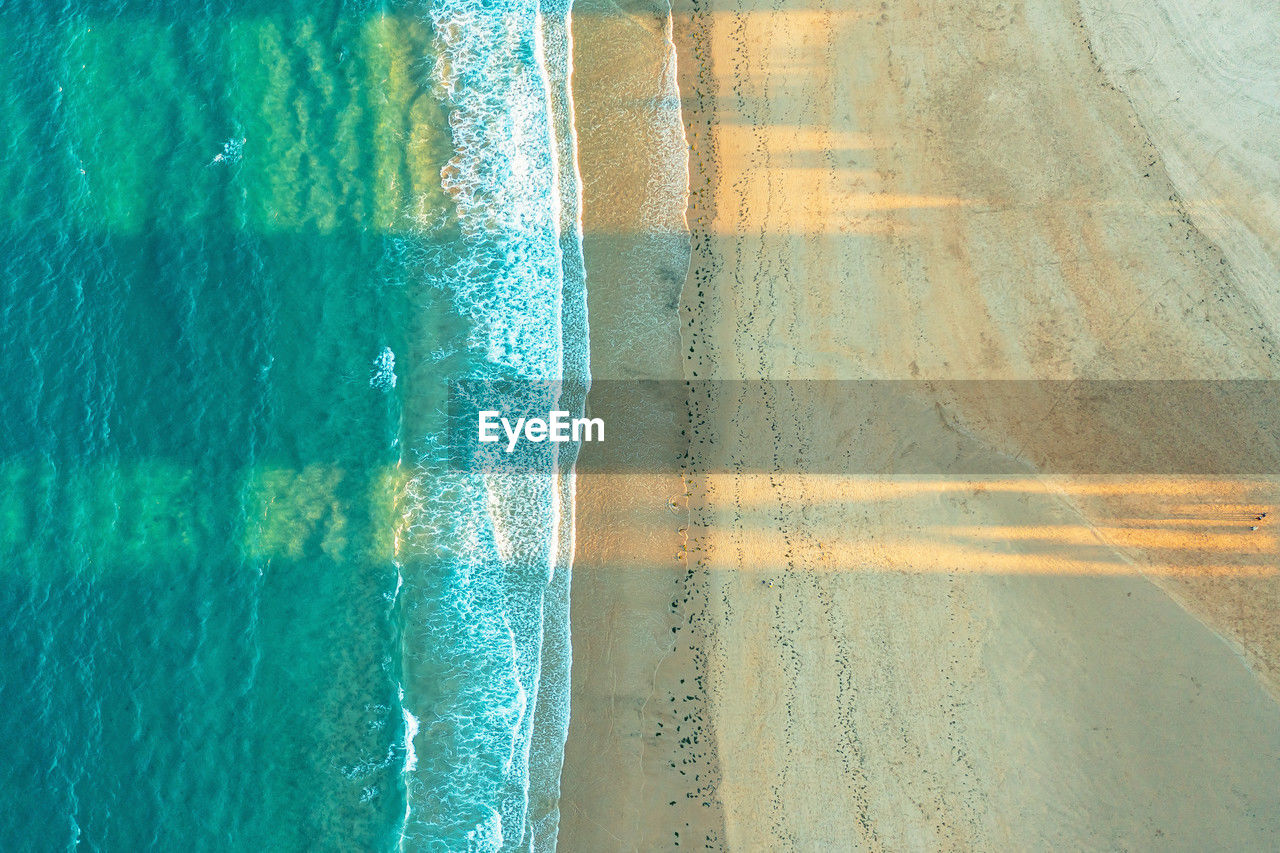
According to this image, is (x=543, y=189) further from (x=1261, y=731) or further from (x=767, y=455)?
(x=1261, y=731)

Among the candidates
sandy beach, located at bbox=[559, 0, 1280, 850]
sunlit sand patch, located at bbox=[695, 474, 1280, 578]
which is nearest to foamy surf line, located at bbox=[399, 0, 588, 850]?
sandy beach, located at bbox=[559, 0, 1280, 850]

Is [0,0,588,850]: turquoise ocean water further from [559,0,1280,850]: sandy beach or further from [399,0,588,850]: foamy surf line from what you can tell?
[559,0,1280,850]: sandy beach

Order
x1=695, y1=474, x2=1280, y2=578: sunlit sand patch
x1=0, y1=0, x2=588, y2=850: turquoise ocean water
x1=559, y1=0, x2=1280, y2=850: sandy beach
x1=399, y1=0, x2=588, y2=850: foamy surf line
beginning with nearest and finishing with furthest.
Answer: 1. x1=559, y1=0, x2=1280, y2=850: sandy beach
2. x1=399, y1=0, x2=588, y2=850: foamy surf line
3. x1=0, y1=0, x2=588, y2=850: turquoise ocean water
4. x1=695, y1=474, x2=1280, y2=578: sunlit sand patch

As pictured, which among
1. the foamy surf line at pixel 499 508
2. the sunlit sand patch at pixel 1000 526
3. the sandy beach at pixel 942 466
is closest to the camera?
the sandy beach at pixel 942 466

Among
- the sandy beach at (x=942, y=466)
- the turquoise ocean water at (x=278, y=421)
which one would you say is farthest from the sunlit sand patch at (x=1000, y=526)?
the turquoise ocean water at (x=278, y=421)

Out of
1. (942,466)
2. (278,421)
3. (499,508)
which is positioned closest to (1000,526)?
(942,466)

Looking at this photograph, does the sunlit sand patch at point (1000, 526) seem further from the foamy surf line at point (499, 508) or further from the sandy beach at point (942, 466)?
the foamy surf line at point (499, 508)
